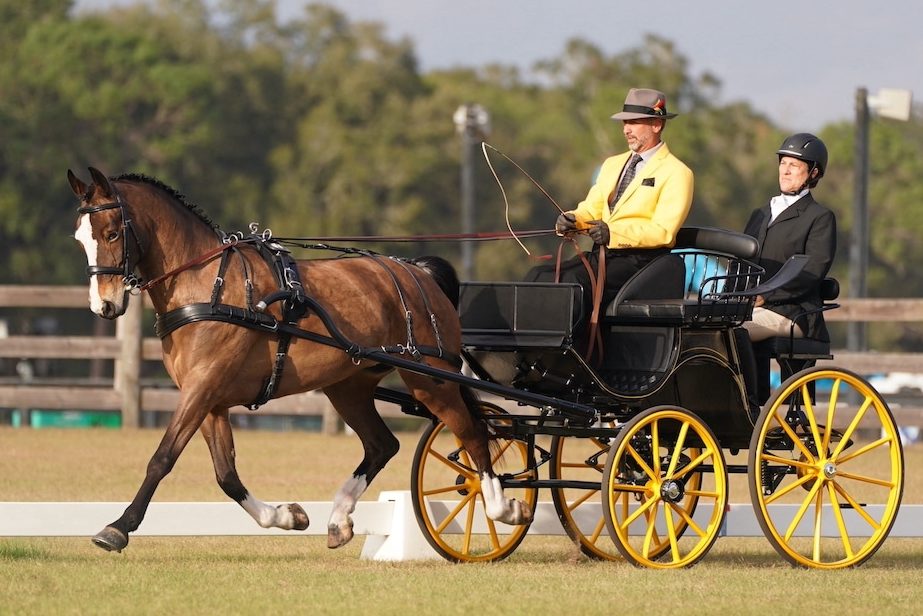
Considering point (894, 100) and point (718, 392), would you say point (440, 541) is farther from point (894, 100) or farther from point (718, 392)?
point (894, 100)

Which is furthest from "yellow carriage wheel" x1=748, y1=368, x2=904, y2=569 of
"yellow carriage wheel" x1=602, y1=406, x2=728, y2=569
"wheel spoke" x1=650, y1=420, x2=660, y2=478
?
"wheel spoke" x1=650, y1=420, x2=660, y2=478

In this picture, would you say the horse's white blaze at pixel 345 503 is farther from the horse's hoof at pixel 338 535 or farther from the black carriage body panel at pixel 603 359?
the black carriage body panel at pixel 603 359

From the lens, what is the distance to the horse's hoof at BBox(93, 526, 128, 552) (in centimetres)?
698

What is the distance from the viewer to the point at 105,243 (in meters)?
7.21

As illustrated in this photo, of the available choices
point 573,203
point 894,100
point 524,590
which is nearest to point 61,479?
point 524,590

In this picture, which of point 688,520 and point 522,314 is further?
point 522,314

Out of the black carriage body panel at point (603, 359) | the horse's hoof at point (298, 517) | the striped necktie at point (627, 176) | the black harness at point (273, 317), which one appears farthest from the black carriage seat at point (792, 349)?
the horse's hoof at point (298, 517)

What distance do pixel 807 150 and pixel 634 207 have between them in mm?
1026

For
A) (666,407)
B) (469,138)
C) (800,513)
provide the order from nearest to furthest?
1. (666,407)
2. (800,513)
3. (469,138)

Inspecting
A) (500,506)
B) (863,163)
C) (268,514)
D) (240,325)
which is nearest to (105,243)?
(240,325)

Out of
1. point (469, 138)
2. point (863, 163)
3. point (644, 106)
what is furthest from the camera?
point (469, 138)

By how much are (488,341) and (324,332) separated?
94 centimetres

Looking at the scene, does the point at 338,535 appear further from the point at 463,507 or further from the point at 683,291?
the point at 683,291

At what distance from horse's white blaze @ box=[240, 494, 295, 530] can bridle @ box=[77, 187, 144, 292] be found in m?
1.15
